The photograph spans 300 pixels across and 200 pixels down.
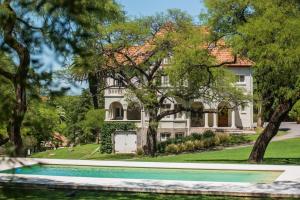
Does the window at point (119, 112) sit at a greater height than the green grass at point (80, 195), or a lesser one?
greater

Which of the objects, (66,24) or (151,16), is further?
(151,16)

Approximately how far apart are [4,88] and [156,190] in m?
6.50

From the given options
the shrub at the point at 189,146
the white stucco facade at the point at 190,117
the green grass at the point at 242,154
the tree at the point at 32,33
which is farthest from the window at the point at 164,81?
the tree at the point at 32,33

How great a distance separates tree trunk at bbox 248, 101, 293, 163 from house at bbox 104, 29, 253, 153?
20.8 meters

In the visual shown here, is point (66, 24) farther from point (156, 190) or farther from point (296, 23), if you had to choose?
point (296, 23)

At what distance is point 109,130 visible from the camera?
44.2m

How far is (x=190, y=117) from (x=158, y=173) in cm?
2885

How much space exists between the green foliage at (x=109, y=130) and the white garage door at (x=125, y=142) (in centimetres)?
51

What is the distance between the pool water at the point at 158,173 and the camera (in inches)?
694

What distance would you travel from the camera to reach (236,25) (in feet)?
71.1

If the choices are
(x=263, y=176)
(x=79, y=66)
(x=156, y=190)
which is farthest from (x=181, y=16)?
(x=79, y=66)

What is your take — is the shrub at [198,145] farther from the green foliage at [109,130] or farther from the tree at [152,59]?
the green foliage at [109,130]

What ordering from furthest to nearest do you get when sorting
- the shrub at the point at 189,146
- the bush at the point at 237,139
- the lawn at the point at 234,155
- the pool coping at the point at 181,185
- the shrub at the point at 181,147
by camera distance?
1. the bush at the point at 237,139
2. the shrub at the point at 189,146
3. the shrub at the point at 181,147
4. the lawn at the point at 234,155
5. the pool coping at the point at 181,185

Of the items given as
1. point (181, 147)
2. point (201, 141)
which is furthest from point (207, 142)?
point (181, 147)
